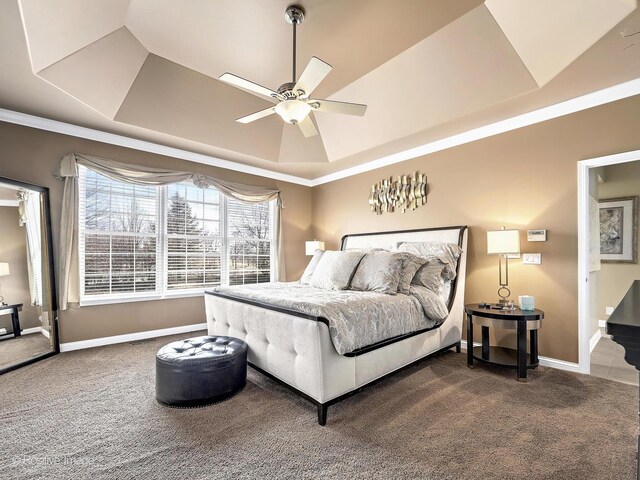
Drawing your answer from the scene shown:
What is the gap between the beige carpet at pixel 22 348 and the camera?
3062 millimetres

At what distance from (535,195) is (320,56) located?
8.78ft

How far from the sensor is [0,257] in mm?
3057

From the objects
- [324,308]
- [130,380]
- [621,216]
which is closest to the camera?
[324,308]

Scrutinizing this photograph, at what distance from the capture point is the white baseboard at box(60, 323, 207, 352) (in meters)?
3.72

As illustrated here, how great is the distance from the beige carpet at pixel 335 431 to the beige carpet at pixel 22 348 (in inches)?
10.4

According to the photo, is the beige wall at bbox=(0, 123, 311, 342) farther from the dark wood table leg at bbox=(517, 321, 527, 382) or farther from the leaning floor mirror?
the dark wood table leg at bbox=(517, 321, 527, 382)

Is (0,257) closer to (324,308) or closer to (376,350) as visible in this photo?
(324,308)

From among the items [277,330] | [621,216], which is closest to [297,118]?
[277,330]

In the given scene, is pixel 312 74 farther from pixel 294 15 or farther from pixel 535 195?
pixel 535 195

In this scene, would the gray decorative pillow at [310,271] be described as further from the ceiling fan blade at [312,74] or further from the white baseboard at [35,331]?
the white baseboard at [35,331]

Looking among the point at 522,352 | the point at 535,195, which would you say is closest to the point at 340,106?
the point at 535,195

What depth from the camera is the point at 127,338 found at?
Answer: 409 cm

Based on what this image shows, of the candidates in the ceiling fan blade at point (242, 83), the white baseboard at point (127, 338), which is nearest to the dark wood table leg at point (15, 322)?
the white baseboard at point (127, 338)

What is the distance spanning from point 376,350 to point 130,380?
2.27 metres
